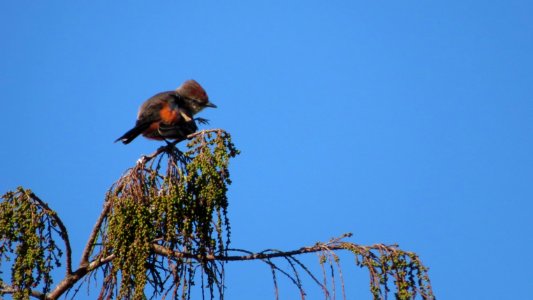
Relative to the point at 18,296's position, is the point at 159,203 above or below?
above

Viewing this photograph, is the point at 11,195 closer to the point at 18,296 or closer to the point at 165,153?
the point at 18,296

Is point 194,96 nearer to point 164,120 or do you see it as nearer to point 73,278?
point 164,120

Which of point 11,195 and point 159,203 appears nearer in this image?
point 159,203

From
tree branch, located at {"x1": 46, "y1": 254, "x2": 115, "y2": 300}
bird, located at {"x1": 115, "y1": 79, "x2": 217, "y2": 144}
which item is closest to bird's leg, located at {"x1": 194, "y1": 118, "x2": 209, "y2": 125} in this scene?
bird, located at {"x1": 115, "y1": 79, "x2": 217, "y2": 144}

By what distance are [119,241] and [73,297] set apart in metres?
1.01

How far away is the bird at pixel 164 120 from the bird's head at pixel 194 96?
14cm

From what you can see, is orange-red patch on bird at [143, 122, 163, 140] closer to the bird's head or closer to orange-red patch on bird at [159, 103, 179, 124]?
orange-red patch on bird at [159, 103, 179, 124]

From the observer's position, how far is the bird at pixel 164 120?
6.91 m

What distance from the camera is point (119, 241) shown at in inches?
161

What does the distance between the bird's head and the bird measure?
144 mm

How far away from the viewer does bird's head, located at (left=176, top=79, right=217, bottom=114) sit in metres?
7.93

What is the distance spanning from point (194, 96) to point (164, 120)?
36.6 inches

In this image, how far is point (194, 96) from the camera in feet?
26.2

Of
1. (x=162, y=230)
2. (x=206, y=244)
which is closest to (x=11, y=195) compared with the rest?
(x=162, y=230)
